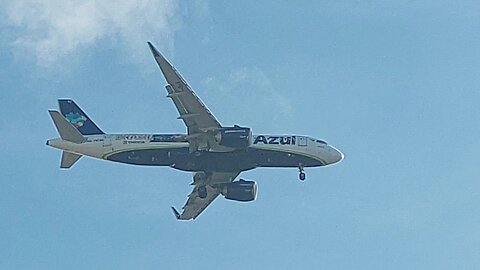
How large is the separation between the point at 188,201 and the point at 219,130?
16.6 metres

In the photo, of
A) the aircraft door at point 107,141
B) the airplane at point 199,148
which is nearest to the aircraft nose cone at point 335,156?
the airplane at point 199,148

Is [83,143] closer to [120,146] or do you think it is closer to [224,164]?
[120,146]

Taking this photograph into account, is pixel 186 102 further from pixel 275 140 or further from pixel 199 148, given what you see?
pixel 275 140

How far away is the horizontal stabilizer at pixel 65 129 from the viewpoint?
11162 cm

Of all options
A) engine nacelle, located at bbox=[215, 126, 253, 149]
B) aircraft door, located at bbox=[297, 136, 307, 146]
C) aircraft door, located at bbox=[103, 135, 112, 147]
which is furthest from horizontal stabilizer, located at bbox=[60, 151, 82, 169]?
aircraft door, located at bbox=[297, 136, 307, 146]

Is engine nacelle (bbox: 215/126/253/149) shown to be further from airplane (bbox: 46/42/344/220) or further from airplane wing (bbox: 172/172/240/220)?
airplane wing (bbox: 172/172/240/220)

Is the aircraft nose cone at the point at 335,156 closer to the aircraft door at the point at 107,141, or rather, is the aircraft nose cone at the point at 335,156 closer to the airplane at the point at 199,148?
the airplane at the point at 199,148

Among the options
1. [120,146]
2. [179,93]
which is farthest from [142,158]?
[179,93]

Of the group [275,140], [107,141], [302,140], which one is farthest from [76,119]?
[302,140]

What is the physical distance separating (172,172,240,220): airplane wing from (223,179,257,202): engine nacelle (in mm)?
746

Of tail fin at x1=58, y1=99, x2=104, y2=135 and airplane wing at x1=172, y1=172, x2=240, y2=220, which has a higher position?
tail fin at x1=58, y1=99, x2=104, y2=135

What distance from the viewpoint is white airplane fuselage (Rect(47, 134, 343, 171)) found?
111 meters

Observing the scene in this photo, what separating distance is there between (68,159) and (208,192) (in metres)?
16.1

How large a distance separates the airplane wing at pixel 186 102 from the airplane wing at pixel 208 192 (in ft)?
27.5
